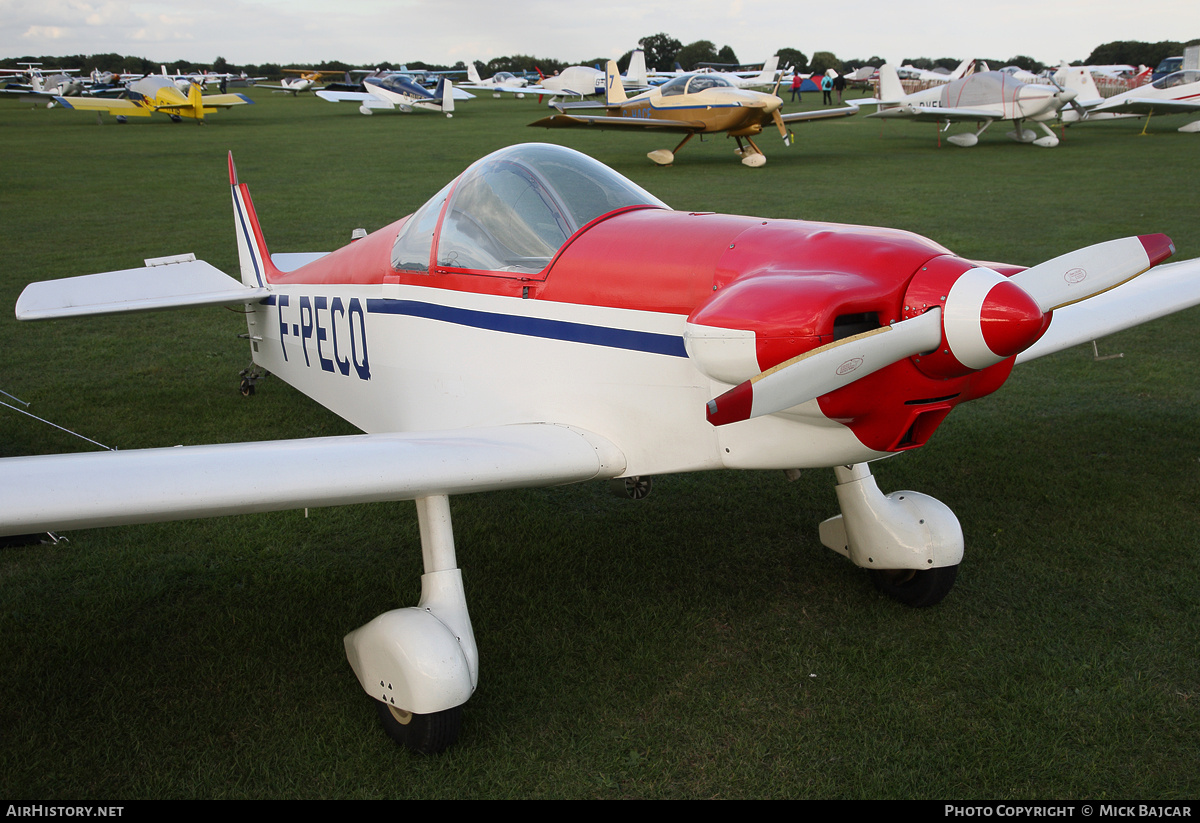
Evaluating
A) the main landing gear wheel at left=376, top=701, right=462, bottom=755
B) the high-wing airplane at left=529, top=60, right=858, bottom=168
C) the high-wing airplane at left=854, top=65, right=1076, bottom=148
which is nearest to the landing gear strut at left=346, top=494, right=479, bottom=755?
the main landing gear wheel at left=376, top=701, right=462, bottom=755

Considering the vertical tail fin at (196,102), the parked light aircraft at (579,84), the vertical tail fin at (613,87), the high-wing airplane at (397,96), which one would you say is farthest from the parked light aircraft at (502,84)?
the vertical tail fin at (613,87)

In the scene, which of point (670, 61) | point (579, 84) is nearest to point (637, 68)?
point (579, 84)

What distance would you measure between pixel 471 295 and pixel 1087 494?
325 centimetres

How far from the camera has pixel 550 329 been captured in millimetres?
2975

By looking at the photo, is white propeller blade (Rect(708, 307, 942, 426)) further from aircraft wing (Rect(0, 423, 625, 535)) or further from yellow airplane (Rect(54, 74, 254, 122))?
yellow airplane (Rect(54, 74, 254, 122))

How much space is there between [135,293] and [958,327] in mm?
4481

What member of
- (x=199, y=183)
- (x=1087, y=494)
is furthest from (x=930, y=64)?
(x=1087, y=494)

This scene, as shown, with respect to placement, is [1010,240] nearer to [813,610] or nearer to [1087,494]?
[1087,494]

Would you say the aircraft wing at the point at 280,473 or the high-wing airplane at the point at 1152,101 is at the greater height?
the high-wing airplane at the point at 1152,101

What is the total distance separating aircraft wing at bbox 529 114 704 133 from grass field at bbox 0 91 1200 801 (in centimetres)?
1418

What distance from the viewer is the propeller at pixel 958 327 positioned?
209 centimetres

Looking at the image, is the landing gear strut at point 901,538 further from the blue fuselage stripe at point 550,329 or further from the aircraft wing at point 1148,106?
the aircraft wing at point 1148,106

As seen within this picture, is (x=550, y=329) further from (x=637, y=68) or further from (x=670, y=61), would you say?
(x=670, y=61)

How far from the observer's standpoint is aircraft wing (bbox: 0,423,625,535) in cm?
217
